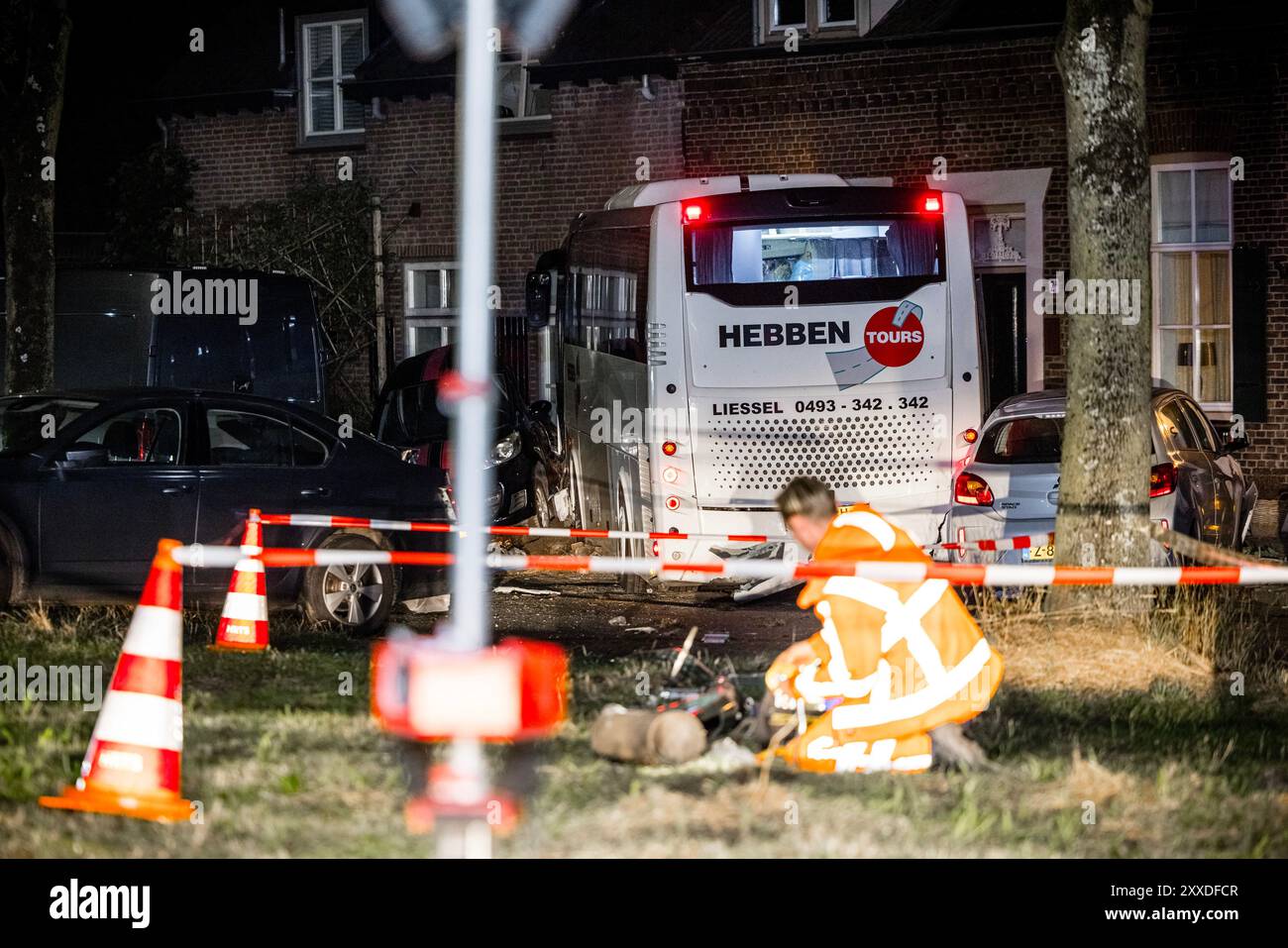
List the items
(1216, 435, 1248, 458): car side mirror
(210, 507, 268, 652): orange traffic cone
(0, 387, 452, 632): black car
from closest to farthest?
(210, 507, 268, 652): orange traffic cone, (0, 387, 452, 632): black car, (1216, 435, 1248, 458): car side mirror

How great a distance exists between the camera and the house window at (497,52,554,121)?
949 inches

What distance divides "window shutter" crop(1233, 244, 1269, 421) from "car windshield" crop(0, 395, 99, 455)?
44.4 feet

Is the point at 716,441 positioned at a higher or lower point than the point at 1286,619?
higher

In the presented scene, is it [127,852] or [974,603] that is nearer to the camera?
[127,852]

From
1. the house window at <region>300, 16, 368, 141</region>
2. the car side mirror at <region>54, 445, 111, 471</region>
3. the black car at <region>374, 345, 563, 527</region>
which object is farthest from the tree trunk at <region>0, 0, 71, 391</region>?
the house window at <region>300, 16, 368, 141</region>

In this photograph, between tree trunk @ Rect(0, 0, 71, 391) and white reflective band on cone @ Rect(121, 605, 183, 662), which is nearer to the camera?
white reflective band on cone @ Rect(121, 605, 183, 662)

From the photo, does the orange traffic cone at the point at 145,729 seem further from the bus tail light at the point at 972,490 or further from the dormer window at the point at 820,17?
the dormer window at the point at 820,17

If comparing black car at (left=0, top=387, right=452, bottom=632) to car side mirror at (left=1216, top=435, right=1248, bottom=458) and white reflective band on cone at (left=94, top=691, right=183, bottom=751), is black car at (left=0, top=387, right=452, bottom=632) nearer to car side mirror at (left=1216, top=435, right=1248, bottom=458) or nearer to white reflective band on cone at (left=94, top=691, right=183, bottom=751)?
white reflective band on cone at (left=94, top=691, right=183, bottom=751)

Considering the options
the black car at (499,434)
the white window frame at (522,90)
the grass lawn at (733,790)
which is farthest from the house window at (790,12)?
the grass lawn at (733,790)

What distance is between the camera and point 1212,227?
2031 centimetres

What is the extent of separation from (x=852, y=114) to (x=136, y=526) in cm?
1297

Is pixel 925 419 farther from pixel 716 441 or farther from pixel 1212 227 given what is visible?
pixel 1212 227

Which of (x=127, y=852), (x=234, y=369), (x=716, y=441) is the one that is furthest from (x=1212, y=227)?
(x=127, y=852)

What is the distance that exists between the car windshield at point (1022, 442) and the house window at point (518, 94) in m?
11.9
